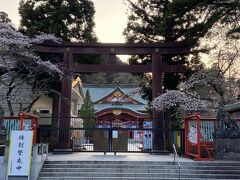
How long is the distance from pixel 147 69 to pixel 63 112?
567cm

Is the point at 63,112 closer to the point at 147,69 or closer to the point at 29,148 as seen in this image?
the point at 147,69

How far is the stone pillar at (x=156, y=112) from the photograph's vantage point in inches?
760

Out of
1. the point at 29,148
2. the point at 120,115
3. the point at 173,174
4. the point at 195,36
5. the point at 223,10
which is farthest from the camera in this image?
the point at 120,115

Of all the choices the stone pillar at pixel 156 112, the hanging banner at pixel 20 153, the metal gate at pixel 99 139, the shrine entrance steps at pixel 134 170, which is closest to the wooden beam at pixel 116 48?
the stone pillar at pixel 156 112

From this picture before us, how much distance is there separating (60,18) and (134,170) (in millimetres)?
13917

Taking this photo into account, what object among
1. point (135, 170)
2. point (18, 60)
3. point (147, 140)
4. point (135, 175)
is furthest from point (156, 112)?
point (18, 60)

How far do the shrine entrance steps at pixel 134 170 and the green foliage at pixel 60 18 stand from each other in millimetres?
11887

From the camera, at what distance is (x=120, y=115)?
3322 cm

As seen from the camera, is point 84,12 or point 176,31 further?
point 84,12

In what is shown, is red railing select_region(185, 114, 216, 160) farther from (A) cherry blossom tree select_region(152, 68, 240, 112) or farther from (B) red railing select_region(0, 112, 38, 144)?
(B) red railing select_region(0, 112, 38, 144)

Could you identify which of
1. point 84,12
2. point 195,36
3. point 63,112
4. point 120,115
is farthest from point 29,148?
point 120,115

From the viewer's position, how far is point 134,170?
1321 centimetres

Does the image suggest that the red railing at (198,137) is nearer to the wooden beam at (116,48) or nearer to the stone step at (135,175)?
the stone step at (135,175)

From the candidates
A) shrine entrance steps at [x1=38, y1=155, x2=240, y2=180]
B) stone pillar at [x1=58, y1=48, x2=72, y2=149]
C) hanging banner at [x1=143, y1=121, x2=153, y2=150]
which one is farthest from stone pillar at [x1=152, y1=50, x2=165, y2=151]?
shrine entrance steps at [x1=38, y1=155, x2=240, y2=180]
